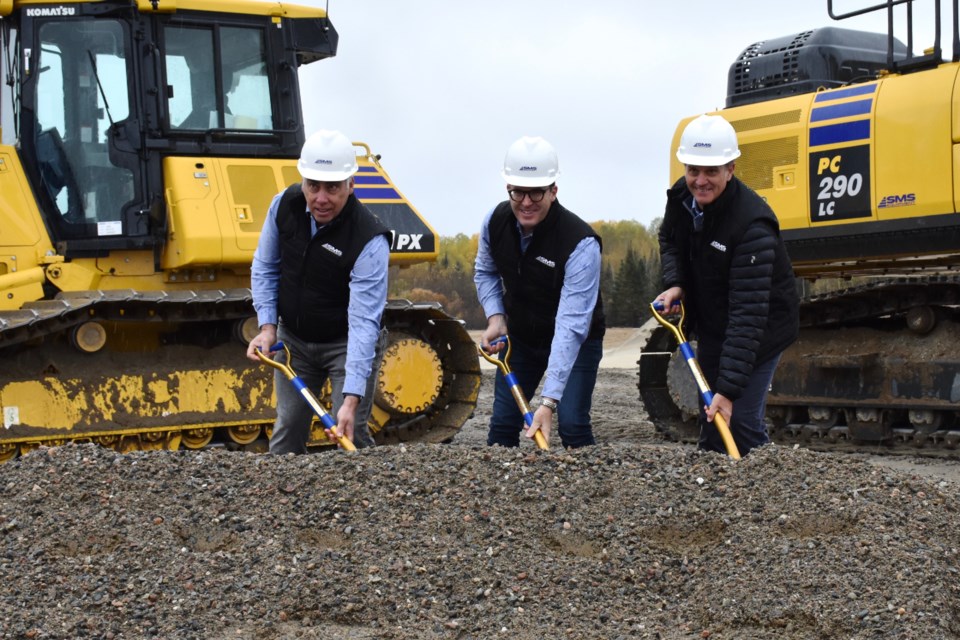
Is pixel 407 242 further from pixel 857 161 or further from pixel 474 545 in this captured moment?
pixel 474 545

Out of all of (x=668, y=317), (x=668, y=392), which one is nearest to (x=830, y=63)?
(x=668, y=392)

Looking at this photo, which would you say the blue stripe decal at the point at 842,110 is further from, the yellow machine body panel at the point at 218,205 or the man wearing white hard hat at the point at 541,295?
the man wearing white hard hat at the point at 541,295

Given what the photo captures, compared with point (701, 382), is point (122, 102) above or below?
above

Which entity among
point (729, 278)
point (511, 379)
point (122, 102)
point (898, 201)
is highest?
point (122, 102)

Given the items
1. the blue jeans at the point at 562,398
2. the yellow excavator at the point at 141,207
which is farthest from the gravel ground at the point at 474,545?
the yellow excavator at the point at 141,207

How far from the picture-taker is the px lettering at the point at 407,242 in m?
11.4

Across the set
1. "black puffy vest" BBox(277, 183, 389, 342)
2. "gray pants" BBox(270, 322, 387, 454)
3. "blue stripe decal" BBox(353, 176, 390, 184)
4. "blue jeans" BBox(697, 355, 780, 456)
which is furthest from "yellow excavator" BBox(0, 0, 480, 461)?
→ "blue jeans" BBox(697, 355, 780, 456)

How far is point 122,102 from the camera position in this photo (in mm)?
9930

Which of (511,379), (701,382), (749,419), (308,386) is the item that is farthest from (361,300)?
(749,419)

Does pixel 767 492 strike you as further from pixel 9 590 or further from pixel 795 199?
pixel 795 199

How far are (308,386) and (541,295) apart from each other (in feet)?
4.00

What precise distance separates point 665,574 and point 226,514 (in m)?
1.64

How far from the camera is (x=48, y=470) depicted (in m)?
5.41

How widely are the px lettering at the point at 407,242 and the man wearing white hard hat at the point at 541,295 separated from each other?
4627 millimetres
